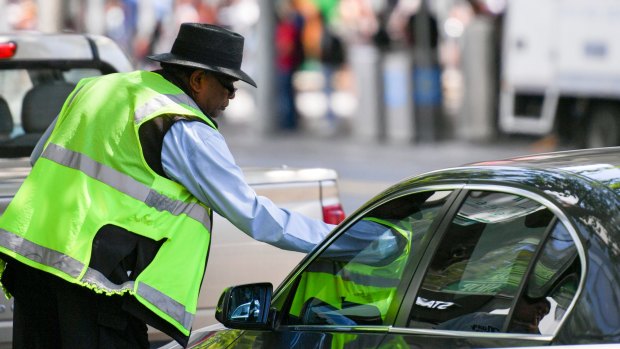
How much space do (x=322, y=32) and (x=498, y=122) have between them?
381 centimetres

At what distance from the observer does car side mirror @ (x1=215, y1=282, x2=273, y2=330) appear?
3820 mm

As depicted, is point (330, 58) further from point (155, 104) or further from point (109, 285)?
point (109, 285)

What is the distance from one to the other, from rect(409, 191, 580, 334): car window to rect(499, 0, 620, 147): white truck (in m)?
12.8

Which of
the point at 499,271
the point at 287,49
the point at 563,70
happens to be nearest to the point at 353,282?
the point at 499,271

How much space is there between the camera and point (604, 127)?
16562mm

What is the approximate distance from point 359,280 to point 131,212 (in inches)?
31.4

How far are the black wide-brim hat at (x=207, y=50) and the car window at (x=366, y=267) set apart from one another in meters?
0.83

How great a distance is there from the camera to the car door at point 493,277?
3111 mm

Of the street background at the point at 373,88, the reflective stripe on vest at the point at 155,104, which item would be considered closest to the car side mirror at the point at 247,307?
the reflective stripe on vest at the point at 155,104

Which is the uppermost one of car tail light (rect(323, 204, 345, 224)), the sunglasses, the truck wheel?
the sunglasses

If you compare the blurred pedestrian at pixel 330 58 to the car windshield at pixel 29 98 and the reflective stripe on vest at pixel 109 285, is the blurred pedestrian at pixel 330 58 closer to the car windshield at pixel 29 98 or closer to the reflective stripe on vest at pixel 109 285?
the car windshield at pixel 29 98

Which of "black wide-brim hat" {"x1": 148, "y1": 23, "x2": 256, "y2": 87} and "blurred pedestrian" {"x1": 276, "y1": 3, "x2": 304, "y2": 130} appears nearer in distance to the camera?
"black wide-brim hat" {"x1": 148, "y1": 23, "x2": 256, "y2": 87}

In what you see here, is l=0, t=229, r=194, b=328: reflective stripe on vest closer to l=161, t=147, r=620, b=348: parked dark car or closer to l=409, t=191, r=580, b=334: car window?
l=161, t=147, r=620, b=348: parked dark car

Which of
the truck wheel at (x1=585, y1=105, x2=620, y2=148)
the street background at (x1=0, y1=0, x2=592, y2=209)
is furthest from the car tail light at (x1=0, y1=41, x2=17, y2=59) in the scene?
the truck wheel at (x1=585, y1=105, x2=620, y2=148)
